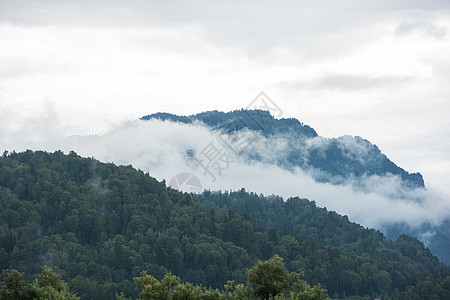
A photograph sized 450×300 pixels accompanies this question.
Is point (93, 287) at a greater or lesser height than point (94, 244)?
lesser

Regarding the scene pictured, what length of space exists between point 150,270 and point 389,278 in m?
81.9

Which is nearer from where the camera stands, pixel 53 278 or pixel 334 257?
pixel 53 278

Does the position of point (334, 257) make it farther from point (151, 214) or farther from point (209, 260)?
point (151, 214)

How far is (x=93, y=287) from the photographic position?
147 meters

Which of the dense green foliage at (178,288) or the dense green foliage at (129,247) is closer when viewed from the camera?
the dense green foliage at (178,288)

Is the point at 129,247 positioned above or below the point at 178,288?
above

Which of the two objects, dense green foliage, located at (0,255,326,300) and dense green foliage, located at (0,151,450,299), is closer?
dense green foliage, located at (0,255,326,300)

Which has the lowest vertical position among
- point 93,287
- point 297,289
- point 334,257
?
point 93,287

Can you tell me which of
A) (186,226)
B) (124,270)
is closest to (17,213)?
(124,270)

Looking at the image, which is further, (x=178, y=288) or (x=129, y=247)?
(x=129, y=247)

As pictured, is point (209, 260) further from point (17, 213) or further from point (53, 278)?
point (53, 278)

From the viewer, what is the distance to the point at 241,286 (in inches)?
2768

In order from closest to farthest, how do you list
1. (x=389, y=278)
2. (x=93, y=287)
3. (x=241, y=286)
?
(x=241, y=286)
(x=93, y=287)
(x=389, y=278)

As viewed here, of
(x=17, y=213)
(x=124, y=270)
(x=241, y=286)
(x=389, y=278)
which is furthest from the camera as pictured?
(x=389, y=278)
